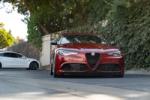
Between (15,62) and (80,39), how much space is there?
20363mm

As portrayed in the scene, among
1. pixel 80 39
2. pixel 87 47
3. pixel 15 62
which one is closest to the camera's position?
pixel 87 47

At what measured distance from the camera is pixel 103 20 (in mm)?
26078

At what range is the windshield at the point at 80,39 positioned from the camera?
1728cm

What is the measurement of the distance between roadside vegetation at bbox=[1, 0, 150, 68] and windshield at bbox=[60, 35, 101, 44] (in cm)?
311

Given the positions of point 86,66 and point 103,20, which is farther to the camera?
point 103,20

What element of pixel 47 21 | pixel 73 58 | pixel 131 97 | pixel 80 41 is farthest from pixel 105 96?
pixel 47 21

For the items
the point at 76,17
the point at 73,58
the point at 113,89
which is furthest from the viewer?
the point at 76,17

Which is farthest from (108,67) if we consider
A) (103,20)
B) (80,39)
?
(103,20)

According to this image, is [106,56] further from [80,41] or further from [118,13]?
[118,13]

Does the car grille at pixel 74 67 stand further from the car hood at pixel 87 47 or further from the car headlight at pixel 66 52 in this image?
the car hood at pixel 87 47

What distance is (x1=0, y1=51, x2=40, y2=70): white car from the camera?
37.0 metres

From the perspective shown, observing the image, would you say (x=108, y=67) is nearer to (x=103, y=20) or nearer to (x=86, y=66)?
(x=86, y=66)

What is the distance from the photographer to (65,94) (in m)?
10.8

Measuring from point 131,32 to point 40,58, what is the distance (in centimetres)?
1878
